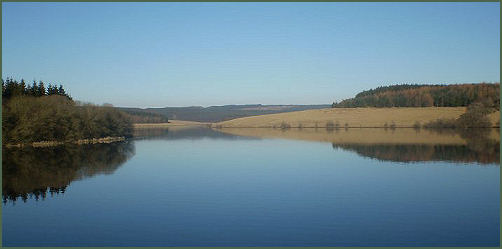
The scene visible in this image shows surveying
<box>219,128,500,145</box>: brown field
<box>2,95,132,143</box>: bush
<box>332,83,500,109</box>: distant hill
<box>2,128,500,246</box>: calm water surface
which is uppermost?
<box>332,83,500,109</box>: distant hill

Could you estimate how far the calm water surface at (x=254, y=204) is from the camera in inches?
493

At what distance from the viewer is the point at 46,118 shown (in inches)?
1844

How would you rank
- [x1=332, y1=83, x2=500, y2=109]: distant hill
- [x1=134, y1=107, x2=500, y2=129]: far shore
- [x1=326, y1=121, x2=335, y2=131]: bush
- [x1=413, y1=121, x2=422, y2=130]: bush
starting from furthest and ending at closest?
[x1=326, y1=121, x2=335, y2=131]: bush
[x1=332, y1=83, x2=500, y2=109]: distant hill
[x1=134, y1=107, x2=500, y2=129]: far shore
[x1=413, y1=121, x2=422, y2=130]: bush

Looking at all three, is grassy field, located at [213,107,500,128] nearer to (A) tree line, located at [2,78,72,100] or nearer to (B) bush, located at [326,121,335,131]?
(B) bush, located at [326,121,335,131]

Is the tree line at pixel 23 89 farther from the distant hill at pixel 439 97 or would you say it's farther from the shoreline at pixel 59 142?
the distant hill at pixel 439 97

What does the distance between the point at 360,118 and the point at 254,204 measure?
91.3 meters

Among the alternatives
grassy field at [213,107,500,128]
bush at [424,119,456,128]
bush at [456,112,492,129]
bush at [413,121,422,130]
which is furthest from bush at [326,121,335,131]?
bush at [456,112,492,129]

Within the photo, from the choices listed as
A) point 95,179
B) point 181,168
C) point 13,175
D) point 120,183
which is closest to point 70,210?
point 120,183

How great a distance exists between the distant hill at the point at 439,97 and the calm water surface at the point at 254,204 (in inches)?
3020

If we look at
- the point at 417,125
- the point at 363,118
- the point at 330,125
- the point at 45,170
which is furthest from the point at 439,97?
the point at 45,170

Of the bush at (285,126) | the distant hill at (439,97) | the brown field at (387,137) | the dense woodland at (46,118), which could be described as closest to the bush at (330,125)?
the bush at (285,126)

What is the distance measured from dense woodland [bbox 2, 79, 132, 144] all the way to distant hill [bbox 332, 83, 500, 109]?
68892 mm

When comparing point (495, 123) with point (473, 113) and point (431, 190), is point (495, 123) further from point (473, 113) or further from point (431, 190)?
point (431, 190)

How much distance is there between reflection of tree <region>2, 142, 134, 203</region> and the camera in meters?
20.2
